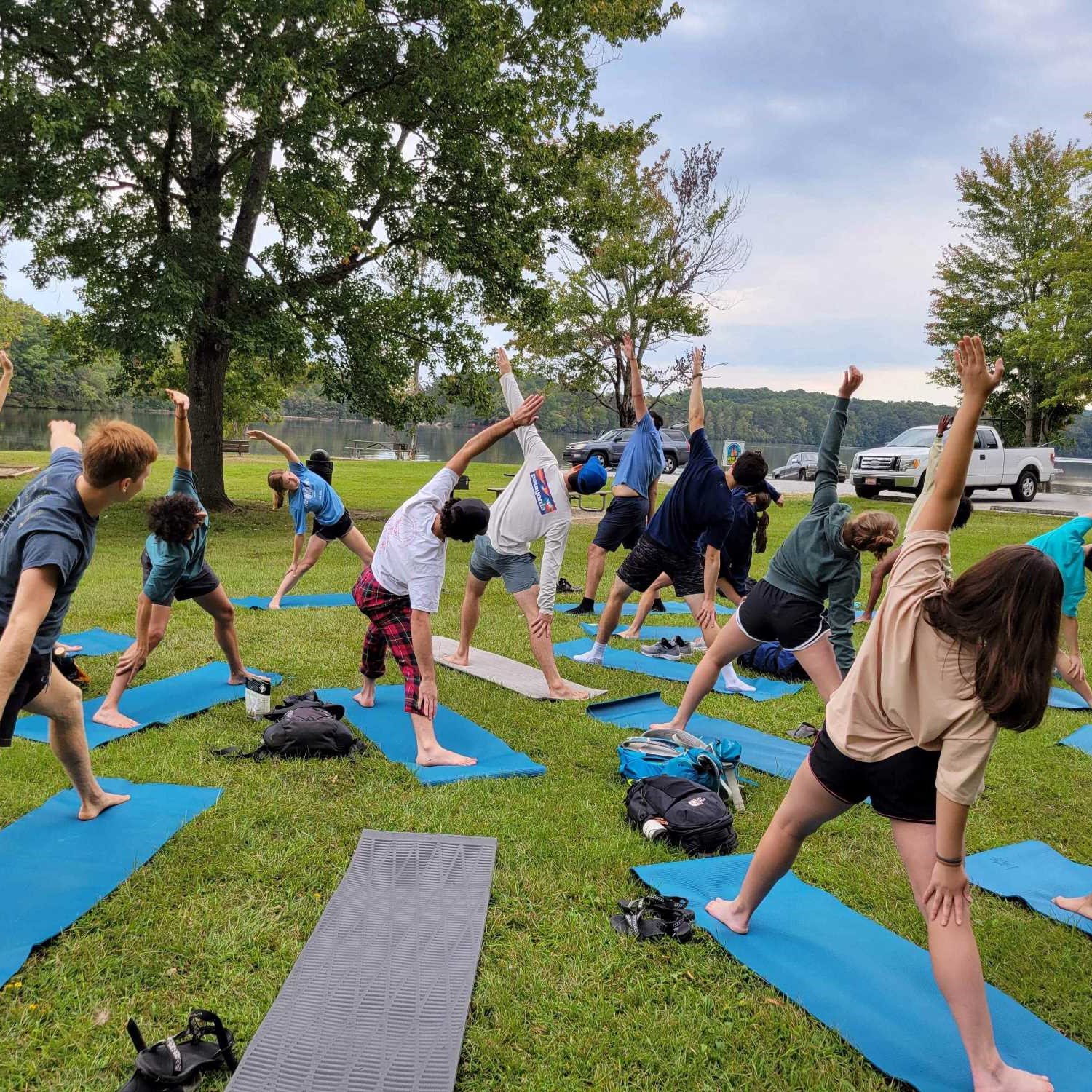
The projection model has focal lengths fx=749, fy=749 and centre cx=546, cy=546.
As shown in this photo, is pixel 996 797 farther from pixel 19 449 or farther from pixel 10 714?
pixel 19 449

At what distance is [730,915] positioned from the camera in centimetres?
296

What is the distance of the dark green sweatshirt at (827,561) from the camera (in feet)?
13.7

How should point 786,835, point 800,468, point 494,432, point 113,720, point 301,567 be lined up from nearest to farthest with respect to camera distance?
point 786,835 < point 494,432 < point 113,720 < point 301,567 < point 800,468

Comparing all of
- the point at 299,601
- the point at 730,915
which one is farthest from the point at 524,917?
the point at 299,601

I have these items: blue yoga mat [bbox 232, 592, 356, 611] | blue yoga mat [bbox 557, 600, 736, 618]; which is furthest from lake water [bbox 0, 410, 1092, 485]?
blue yoga mat [bbox 232, 592, 356, 611]

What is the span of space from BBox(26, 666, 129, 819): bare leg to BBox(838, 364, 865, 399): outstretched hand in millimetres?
3732

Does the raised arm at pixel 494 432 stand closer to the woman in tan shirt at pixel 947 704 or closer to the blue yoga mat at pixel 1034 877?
the woman in tan shirt at pixel 947 704

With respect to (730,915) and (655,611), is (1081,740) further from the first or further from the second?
(655,611)

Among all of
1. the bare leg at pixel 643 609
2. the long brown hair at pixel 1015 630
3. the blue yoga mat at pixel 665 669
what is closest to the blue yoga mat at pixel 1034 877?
the long brown hair at pixel 1015 630

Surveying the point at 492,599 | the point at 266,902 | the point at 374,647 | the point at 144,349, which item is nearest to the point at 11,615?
the point at 266,902

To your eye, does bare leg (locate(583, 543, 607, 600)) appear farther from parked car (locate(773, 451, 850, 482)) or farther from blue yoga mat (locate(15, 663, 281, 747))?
parked car (locate(773, 451, 850, 482))

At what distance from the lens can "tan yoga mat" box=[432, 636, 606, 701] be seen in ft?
19.4

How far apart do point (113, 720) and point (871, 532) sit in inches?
186

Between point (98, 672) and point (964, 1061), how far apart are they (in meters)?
5.91
